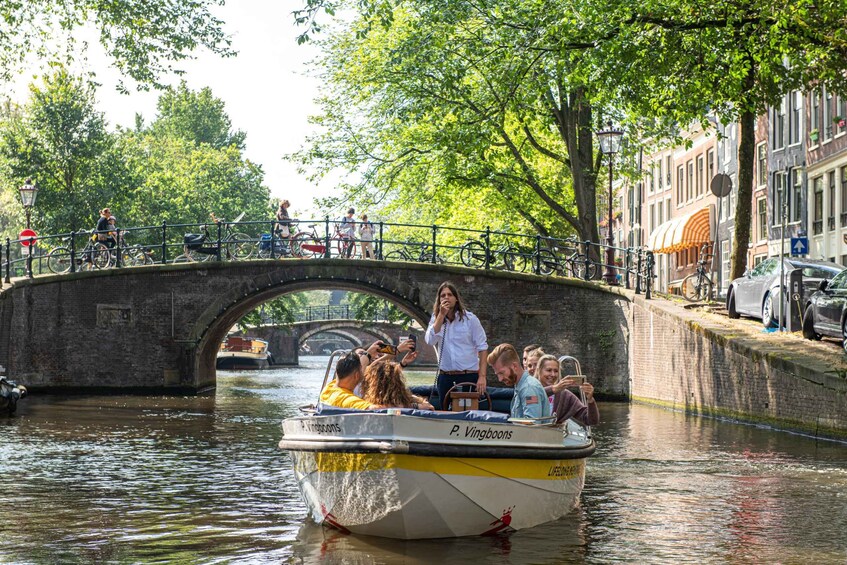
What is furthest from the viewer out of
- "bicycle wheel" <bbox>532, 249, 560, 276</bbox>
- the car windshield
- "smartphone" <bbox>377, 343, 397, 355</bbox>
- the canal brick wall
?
"bicycle wheel" <bbox>532, 249, 560, 276</bbox>

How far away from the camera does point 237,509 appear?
36.7 feet

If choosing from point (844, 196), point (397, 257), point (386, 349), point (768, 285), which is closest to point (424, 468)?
point (386, 349)

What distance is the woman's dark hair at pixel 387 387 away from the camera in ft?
30.4

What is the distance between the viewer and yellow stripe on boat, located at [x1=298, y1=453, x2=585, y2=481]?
28.7ft

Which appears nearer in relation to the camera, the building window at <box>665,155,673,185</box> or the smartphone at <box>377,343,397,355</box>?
the smartphone at <box>377,343,397,355</box>

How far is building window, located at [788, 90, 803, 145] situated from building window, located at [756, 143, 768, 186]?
246cm

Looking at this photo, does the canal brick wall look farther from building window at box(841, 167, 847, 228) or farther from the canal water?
building window at box(841, 167, 847, 228)

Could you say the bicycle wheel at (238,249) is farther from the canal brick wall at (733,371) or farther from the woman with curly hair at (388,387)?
the woman with curly hair at (388,387)

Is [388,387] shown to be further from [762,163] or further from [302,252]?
[762,163]

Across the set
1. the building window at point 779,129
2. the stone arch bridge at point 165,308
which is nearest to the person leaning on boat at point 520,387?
the stone arch bridge at point 165,308

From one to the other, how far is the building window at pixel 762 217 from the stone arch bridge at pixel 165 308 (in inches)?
537

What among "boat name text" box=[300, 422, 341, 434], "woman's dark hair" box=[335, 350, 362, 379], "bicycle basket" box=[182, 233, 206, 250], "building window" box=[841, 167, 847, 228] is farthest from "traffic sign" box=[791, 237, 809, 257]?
"boat name text" box=[300, 422, 341, 434]

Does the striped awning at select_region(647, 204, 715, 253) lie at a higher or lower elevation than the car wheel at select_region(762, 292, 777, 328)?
higher

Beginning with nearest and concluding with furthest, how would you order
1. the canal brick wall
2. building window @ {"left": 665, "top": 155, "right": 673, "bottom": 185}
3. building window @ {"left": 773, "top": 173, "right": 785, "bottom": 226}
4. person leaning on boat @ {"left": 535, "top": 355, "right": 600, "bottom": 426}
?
person leaning on boat @ {"left": 535, "top": 355, "right": 600, "bottom": 426}
the canal brick wall
building window @ {"left": 773, "top": 173, "right": 785, "bottom": 226}
building window @ {"left": 665, "top": 155, "right": 673, "bottom": 185}
